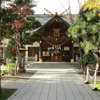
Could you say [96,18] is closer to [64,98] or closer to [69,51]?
[64,98]

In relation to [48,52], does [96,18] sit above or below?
above

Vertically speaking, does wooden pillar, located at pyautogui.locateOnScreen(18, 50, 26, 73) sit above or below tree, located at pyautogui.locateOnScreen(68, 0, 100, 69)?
below

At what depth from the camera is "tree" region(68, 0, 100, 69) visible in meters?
14.1

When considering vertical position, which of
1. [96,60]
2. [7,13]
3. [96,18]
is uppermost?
[96,18]

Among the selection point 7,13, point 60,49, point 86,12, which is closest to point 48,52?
point 60,49

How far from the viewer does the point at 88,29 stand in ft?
47.7

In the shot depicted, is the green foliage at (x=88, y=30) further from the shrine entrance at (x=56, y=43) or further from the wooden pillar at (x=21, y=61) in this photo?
the shrine entrance at (x=56, y=43)

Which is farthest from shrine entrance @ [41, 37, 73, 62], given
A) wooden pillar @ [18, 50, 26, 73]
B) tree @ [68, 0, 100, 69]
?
tree @ [68, 0, 100, 69]

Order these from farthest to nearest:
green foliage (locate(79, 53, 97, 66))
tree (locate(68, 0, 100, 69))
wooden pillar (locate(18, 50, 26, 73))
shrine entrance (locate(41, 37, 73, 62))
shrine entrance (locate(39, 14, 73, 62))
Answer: shrine entrance (locate(41, 37, 73, 62)) → shrine entrance (locate(39, 14, 73, 62)) → wooden pillar (locate(18, 50, 26, 73)) → green foliage (locate(79, 53, 97, 66)) → tree (locate(68, 0, 100, 69))

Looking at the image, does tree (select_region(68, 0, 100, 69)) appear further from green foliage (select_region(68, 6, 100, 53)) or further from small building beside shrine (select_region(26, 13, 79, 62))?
small building beside shrine (select_region(26, 13, 79, 62))

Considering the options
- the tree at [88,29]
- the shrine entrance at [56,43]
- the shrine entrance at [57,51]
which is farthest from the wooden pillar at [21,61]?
the shrine entrance at [57,51]

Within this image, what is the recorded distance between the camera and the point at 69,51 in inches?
995

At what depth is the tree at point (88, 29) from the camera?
14.1m

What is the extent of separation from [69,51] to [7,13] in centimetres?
1818
